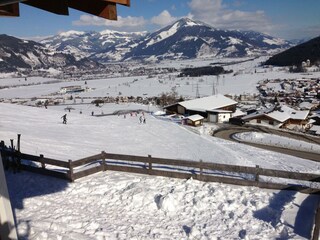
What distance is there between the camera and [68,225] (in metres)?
9.18

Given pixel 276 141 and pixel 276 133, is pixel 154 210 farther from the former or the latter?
pixel 276 133

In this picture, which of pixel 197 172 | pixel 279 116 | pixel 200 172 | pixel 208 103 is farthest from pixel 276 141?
pixel 200 172

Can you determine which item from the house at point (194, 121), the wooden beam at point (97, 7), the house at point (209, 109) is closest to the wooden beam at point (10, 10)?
the wooden beam at point (97, 7)

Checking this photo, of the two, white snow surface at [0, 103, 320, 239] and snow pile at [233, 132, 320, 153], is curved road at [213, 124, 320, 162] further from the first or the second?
white snow surface at [0, 103, 320, 239]

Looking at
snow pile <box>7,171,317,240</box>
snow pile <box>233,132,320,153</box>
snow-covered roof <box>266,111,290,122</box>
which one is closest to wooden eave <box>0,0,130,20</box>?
snow pile <box>7,171,317,240</box>

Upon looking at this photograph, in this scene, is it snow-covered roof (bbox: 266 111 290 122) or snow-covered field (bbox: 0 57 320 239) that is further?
snow-covered roof (bbox: 266 111 290 122)

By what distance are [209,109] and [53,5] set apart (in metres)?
68.2

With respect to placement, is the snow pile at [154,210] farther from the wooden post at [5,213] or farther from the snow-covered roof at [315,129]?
the snow-covered roof at [315,129]

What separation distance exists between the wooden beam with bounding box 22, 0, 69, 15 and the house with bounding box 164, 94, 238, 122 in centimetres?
6611

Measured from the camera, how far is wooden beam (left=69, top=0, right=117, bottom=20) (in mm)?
4168

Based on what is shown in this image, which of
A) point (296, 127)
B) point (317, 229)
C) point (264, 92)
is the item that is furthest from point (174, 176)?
point (264, 92)

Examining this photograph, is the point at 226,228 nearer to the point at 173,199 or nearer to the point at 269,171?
the point at 173,199

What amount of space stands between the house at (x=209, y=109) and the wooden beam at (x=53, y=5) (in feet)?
217

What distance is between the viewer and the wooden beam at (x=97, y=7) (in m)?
4.17
